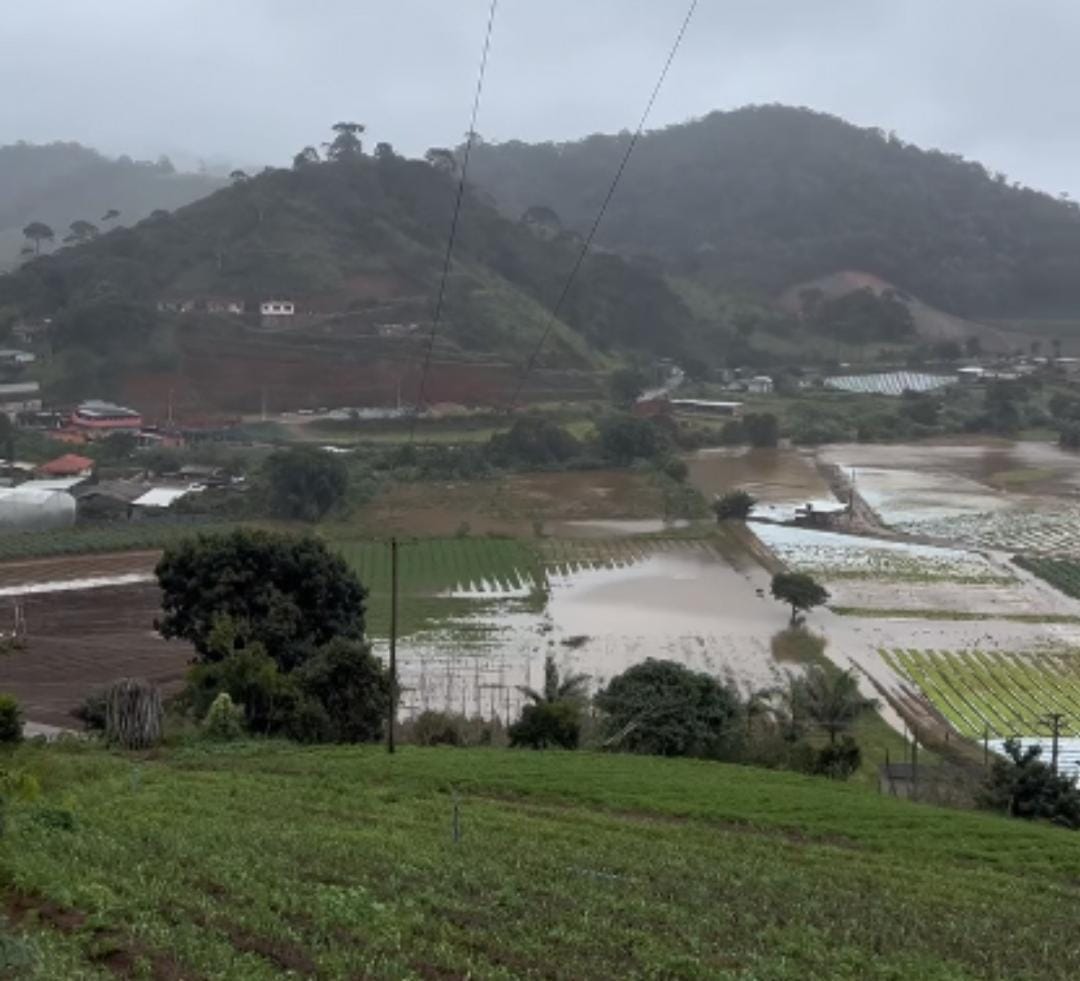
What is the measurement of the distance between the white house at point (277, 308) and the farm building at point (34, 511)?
35.5m

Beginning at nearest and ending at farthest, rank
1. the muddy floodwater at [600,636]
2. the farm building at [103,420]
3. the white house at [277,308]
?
1. the muddy floodwater at [600,636]
2. the farm building at [103,420]
3. the white house at [277,308]

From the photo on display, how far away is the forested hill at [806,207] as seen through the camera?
418ft

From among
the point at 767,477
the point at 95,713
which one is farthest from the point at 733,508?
the point at 95,713

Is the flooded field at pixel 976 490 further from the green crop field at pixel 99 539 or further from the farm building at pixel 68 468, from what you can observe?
the farm building at pixel 68 468

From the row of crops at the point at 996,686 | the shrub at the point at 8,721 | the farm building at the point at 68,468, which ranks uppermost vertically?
the farm building at the point at 68,468

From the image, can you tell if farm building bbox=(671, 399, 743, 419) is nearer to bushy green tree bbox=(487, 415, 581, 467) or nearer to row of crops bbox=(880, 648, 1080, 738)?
bushy green tree bbox=(487, 415, 581, 467)

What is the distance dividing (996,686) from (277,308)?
58098mm

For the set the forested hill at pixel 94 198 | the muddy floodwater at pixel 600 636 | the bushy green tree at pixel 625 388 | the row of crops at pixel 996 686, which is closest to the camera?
the row of crops at pixel 996 686

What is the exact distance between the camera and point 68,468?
177 ft

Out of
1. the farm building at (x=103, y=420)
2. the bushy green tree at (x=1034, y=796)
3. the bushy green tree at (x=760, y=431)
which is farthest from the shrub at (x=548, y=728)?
the bushy green tree at (x=760, y=431)

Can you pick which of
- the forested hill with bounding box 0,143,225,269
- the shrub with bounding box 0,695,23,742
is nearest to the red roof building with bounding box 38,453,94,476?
the shrub with bounding box 0,695,23,742

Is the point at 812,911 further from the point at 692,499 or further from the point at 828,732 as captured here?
the point at 692,499

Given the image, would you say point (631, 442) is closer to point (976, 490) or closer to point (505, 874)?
point (976, 490)

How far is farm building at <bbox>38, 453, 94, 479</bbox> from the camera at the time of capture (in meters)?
53.7
